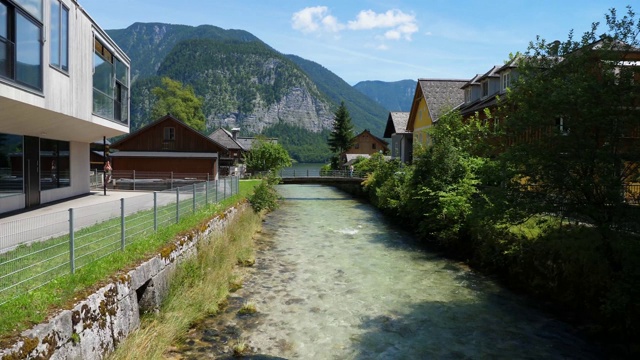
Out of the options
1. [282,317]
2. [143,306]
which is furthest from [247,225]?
[143,306]

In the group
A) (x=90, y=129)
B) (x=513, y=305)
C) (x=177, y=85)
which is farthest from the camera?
(x=177, y=85)

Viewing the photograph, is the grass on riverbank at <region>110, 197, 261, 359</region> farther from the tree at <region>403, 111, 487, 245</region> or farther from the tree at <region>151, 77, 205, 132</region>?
the tree at <region>151, 77, 205, 132</region>

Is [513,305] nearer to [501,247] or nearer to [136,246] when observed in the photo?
[501,247]

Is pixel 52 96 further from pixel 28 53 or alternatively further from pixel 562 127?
pixel 562 127

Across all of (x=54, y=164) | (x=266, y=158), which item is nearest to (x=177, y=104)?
(x=266, y=158)

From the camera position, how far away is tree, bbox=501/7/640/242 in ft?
31.0

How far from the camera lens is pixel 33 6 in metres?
12.5

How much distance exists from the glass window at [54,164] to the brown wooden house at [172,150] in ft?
65.6

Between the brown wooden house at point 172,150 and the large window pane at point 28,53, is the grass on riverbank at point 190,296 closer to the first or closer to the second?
the large window pane at point 28,53

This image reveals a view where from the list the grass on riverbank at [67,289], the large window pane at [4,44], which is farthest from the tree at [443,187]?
the large window pane at [4,44]

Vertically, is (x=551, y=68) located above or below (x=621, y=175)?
above

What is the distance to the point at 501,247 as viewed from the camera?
49.3ft

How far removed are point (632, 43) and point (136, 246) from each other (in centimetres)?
1185

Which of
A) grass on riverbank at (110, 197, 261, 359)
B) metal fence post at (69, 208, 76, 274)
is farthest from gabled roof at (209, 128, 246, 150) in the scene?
metal fence post at (69, 208, 76, 274)
